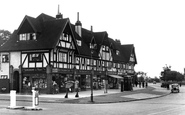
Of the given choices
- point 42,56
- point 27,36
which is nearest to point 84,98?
point 42,56

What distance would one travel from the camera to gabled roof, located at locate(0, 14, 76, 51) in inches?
1538

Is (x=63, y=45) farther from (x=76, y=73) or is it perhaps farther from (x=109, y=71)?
(x=109, y=71)

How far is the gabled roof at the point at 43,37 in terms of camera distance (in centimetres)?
3906

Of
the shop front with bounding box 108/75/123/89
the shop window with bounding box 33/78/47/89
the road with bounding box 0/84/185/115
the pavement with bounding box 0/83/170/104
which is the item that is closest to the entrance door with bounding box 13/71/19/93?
the shop window with bounding box 33/78/47/89

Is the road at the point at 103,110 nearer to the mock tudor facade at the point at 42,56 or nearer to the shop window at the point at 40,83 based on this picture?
the shop window at the point at 40,83

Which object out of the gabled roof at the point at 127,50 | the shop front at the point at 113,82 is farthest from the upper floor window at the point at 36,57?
the gabled roof at the point at 127,50

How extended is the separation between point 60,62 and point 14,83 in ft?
25.2

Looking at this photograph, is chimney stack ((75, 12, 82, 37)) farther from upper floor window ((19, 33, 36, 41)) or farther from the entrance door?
the entrance door

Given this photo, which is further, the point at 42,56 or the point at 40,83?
the point at 40,83

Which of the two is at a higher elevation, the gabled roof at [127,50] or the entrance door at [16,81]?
the gabled roof at [127,50]

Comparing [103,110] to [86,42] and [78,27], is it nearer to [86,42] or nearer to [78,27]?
[78,27]

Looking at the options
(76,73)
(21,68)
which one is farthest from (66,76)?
(21,68)

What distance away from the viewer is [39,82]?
39.7 metres

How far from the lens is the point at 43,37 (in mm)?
40281
